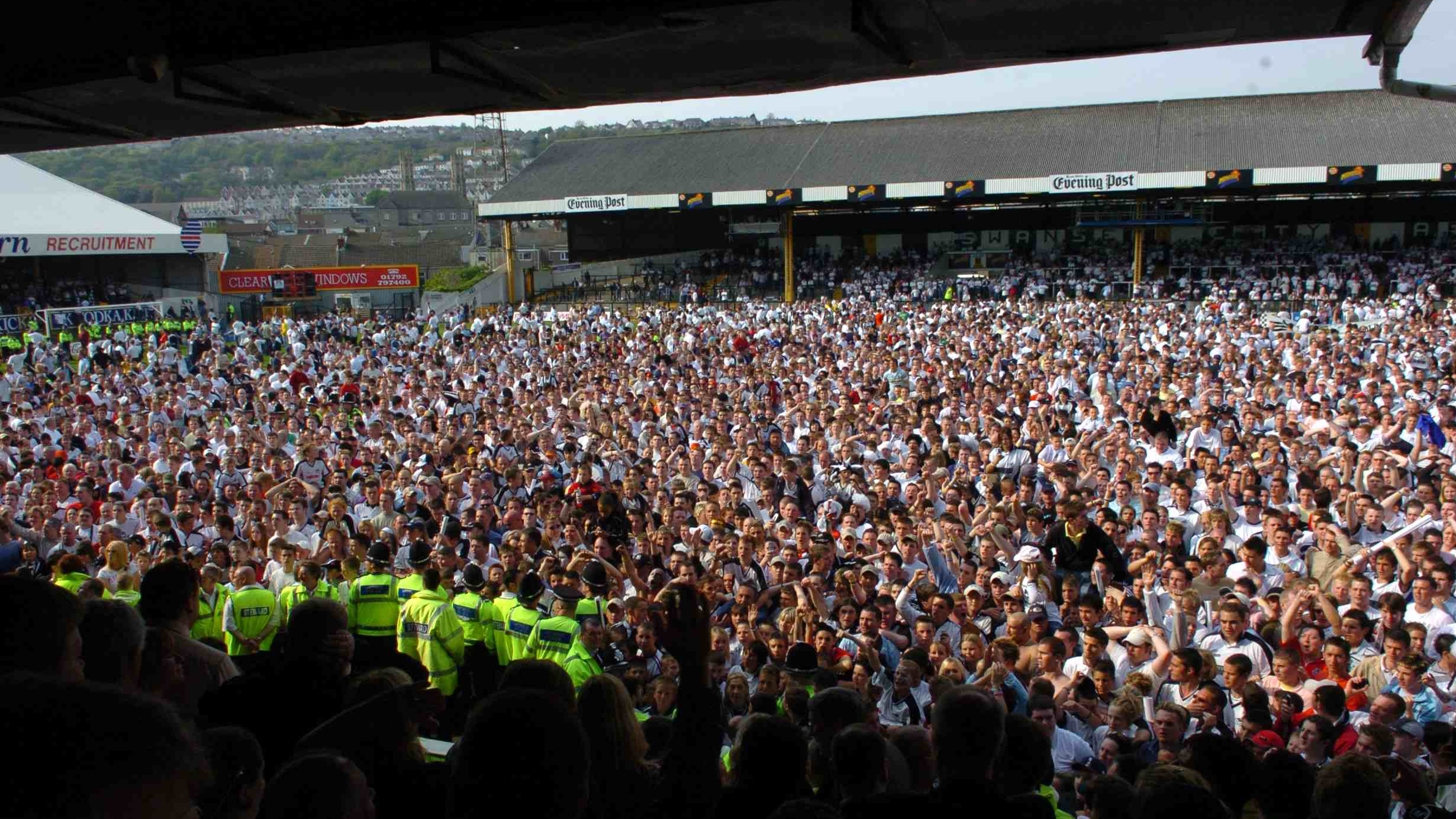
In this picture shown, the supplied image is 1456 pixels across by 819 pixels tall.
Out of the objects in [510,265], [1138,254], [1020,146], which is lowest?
[1138,254]

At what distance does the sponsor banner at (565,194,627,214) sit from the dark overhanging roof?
1287 inches

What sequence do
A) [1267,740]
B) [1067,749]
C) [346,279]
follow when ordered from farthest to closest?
1. [346,279]
2. [1067,749]
3. [1267,740]

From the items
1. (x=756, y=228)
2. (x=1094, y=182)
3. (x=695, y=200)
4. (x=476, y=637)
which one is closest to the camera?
(x=476, y=637)

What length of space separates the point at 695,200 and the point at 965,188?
8.49 m

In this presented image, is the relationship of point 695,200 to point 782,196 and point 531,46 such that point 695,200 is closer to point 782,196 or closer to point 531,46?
point 782,196

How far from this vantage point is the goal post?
84.4ft

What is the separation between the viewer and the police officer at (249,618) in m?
6.19

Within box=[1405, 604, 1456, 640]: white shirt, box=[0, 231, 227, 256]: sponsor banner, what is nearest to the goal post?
box=[0, 231, 227, 256]: sponsor banner

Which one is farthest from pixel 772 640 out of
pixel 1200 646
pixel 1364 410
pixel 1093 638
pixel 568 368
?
pixel 568 368

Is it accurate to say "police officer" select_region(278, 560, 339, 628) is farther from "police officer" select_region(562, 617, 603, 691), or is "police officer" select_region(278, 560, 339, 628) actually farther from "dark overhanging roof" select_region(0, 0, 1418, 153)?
"dark overhanging roof" select_region(0, 0, 1418, 153)

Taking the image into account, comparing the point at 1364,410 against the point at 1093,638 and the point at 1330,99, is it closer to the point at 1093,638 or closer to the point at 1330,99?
the point at 1093,638

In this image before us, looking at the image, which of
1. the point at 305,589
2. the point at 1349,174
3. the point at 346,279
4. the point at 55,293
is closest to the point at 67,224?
the point at 55,293

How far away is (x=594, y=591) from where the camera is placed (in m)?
6.39

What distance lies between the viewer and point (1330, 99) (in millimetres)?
34500
